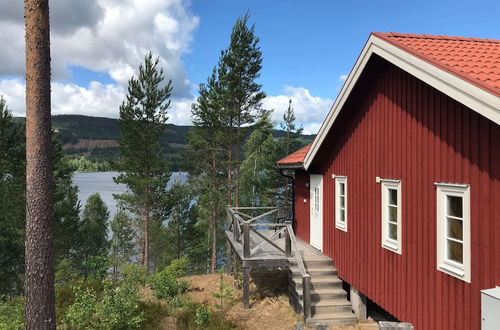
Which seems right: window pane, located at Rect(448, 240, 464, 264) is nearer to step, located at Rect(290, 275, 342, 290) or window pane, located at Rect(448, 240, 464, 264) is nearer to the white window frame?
the white window frame

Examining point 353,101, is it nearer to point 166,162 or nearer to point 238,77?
point 238,77

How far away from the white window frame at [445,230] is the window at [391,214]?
1.23 meters

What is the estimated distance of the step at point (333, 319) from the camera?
8.45 m

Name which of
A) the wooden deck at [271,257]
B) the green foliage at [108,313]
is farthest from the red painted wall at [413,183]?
the green foliage at [108,313]

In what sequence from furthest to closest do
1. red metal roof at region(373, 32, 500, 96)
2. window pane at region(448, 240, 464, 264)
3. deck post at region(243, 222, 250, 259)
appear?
deck post at region(243, 222, 250, 259)
window pane at region(448, 240, 464, 264)
red metal roof at region(373, 32, 500, 96)

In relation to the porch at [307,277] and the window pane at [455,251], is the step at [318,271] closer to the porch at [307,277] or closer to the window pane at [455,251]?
the porch at [307,277]

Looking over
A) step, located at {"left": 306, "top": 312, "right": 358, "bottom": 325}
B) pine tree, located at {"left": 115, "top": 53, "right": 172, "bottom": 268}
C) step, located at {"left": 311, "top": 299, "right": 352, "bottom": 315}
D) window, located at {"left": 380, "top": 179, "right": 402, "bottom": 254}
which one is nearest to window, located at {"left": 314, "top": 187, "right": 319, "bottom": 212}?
step, located at {"left": 311, "top": 299, "right": 352, "bottom": 315}

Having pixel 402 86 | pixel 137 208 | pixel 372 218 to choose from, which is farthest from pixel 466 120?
pixel 137 208

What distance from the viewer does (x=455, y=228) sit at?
567 cm

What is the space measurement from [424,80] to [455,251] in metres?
2.81

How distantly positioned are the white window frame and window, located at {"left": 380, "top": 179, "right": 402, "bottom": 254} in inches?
48.5

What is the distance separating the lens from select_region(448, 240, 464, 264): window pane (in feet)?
18.2

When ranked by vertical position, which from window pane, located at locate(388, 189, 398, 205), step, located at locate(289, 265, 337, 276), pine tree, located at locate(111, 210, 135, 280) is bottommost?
pine tree, located at locate(111, 210, 135, 280)

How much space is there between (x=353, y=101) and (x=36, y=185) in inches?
283
